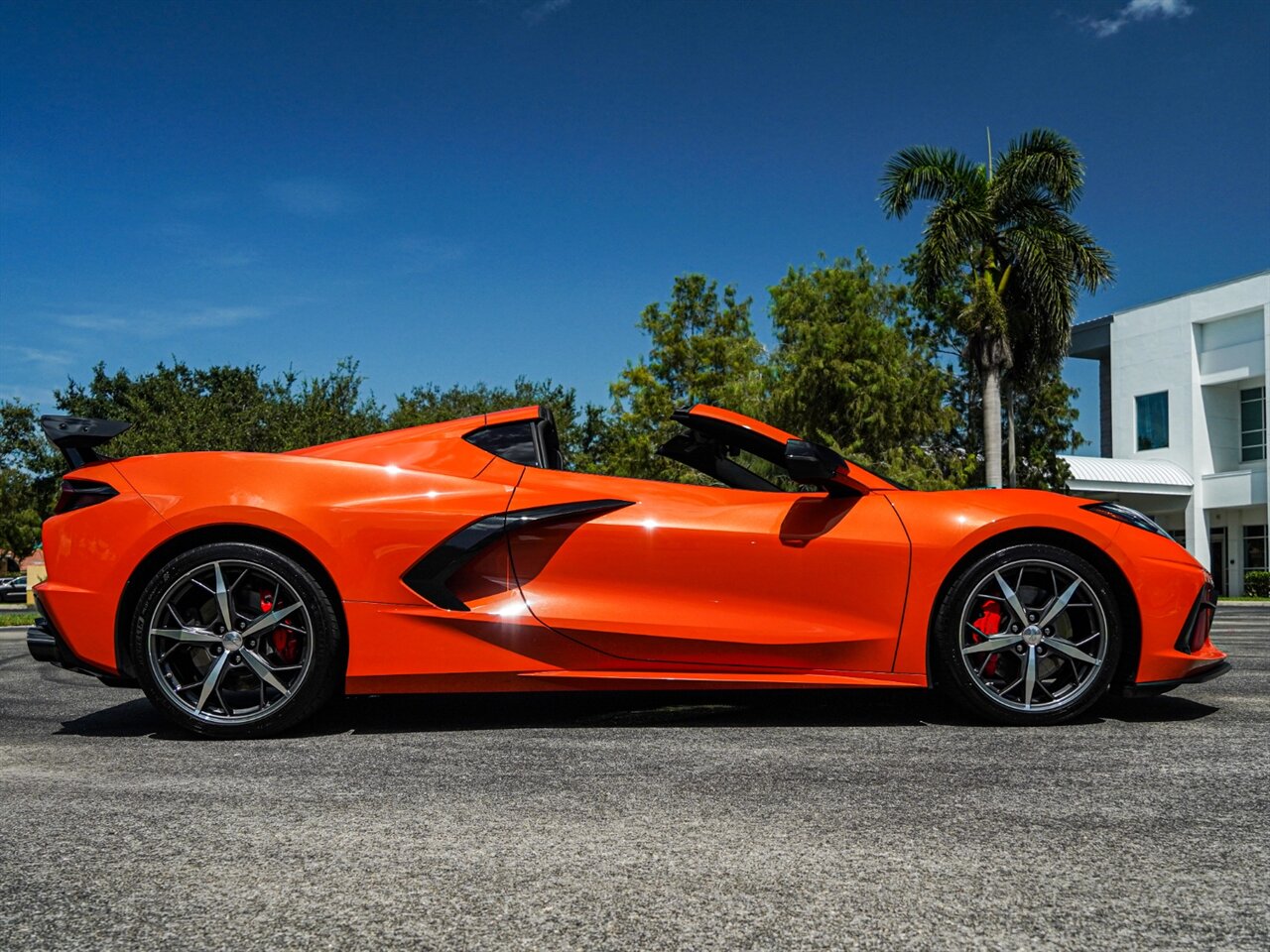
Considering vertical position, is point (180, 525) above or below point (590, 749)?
above

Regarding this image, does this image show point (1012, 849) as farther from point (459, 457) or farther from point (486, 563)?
point (459, 457)

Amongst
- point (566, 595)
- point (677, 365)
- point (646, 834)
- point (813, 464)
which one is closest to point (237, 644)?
point (566, 595)


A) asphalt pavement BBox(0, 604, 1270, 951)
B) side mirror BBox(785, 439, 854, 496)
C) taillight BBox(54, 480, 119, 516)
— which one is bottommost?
asphalt pavement BBox(0, 604, 1270, 951)

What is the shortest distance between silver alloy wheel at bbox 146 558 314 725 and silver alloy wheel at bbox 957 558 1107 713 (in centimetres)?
252

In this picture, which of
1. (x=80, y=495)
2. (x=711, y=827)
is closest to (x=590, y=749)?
(x=711, y=827)

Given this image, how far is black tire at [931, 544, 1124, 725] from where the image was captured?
3.94 metres

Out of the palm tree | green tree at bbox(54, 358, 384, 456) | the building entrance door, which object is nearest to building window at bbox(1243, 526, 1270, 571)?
the building entrance door

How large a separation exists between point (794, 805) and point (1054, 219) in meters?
24.0

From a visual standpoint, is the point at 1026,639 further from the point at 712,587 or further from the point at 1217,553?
the point at 1217,553

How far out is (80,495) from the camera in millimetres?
4047

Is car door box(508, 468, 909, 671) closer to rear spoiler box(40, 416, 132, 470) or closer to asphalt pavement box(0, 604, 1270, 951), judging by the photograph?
asphalt pavement box(0, 604, 1270, 951)

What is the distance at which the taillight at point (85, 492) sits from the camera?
4027 millimetres

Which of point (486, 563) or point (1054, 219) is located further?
point (1054, 219)

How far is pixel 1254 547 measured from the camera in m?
34.2
